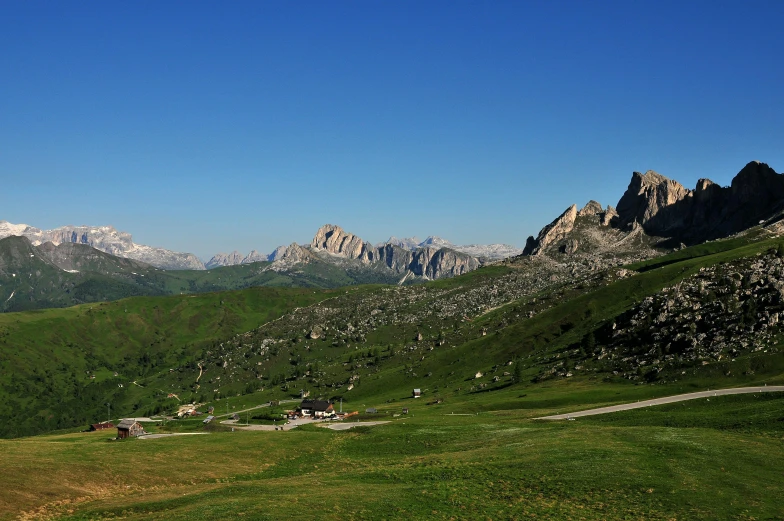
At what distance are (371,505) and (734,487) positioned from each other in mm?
34284

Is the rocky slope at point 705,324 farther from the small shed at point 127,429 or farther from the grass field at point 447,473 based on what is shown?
the small shed at point 127,429

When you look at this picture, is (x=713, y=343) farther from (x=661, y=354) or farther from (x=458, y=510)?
(x=458, y=510)

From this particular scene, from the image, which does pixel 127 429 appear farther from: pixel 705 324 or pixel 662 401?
pixel 705 324

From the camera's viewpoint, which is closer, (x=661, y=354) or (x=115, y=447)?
(x=115, y=447)

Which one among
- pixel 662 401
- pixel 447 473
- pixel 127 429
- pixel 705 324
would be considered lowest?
pixel 662 401

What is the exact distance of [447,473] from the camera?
65.4 meters

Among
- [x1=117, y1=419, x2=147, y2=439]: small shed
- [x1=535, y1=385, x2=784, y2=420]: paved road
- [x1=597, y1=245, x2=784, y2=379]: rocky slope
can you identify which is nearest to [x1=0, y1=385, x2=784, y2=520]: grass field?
[x1=535, y1=385, x2=784, y2=420]: paved road

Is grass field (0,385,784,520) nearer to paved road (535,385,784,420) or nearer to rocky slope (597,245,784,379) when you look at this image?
paved road (535,385,784,420)

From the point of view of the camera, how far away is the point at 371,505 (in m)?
53.0

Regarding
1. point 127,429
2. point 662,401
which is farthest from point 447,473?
point 127,429

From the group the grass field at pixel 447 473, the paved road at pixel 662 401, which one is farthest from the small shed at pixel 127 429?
the paved road at pixel 662 401

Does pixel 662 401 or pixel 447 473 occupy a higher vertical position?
pixel 447 473

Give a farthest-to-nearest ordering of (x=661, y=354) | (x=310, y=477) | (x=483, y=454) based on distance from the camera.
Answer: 1. (x=661, y=354)
2. (x=483, y=454)
3. (x=310, y=477)

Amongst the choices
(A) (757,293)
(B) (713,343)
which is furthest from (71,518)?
(A) (757,293)
